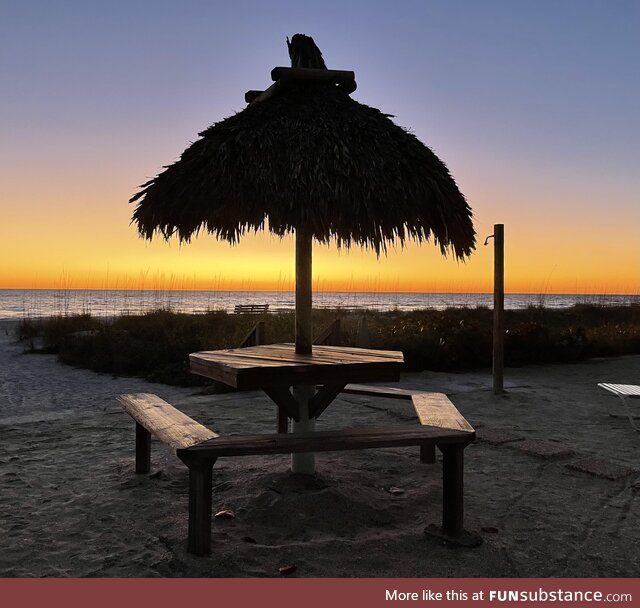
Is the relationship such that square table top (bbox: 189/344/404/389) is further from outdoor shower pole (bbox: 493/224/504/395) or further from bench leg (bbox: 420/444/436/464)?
outdoor shower pole (bbox: 493/224/504/395)

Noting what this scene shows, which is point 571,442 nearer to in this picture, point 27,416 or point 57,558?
point 57,558

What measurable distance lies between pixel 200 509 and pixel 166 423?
2.81 ft

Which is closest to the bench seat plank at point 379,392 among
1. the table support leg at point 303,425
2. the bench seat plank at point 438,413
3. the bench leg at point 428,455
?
the bench seat plank at point 438,413

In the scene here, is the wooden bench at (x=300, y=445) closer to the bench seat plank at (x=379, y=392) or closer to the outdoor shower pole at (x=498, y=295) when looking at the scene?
the bench seat plank at (x=379, y=392)

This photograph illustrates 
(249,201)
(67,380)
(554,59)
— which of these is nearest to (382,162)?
(249,201)

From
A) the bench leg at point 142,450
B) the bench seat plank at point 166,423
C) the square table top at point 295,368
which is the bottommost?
the bench leg at point 142,450

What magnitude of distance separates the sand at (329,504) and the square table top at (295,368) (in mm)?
878

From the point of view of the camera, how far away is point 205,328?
14.3 metres

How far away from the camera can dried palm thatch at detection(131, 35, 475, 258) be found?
361 centimetres

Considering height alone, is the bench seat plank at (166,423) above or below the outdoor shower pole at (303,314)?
below

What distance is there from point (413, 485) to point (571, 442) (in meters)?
2.29

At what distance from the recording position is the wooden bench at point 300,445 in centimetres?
306

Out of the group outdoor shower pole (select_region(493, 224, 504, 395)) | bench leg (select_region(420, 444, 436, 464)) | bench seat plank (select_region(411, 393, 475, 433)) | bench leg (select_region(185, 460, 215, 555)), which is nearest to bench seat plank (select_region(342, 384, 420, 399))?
bench seat plank (select_region(411, 393, 475, 433))

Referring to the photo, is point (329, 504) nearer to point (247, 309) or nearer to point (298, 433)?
point (298, 433)
